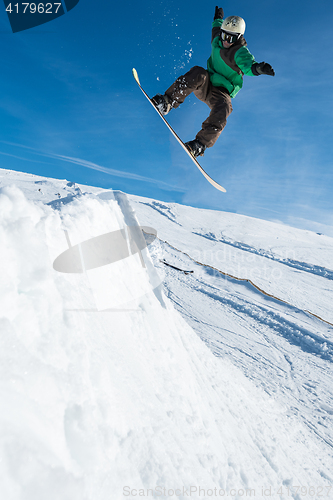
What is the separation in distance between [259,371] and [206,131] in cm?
361

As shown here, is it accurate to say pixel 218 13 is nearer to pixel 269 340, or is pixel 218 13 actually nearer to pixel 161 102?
pixel 161 102

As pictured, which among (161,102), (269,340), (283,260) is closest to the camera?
(161,102)

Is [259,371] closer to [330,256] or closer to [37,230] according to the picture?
[37,230]

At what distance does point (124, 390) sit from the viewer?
1429 millimetres

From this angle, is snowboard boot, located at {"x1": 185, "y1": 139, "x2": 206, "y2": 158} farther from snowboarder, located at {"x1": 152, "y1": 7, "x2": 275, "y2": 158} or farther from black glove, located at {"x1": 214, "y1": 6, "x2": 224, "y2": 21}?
black glove, located at {"x1": 214, "y1": 6, "x2": 224, "y2": 21}

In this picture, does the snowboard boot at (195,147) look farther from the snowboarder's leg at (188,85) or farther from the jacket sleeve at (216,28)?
the jacket sleeve at (216,28)

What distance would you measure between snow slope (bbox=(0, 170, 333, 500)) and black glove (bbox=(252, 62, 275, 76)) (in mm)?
2663

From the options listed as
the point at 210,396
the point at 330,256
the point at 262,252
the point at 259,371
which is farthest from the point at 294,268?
the point at 210,396

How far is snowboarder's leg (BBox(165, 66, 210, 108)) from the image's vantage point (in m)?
3.83

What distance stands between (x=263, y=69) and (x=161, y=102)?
5.22ft

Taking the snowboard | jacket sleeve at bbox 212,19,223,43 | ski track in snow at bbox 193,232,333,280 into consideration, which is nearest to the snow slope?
the snowboard

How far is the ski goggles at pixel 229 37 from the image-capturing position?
11.7 ft

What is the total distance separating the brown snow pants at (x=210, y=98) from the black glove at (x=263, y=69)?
684 mm

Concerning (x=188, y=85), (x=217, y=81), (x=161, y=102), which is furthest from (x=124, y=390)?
(x=217, y=81)
